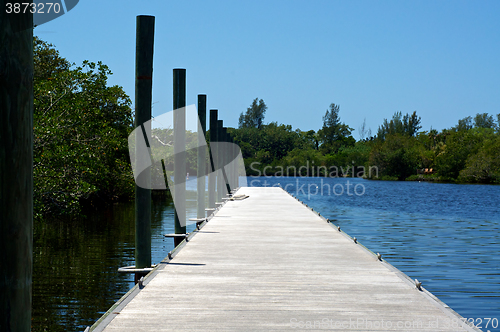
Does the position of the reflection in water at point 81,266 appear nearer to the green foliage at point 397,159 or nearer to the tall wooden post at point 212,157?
the tall wooden post at point 212,157

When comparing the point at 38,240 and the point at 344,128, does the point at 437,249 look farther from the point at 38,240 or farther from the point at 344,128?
the point at 344,128

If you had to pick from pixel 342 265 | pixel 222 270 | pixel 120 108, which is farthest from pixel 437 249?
pixel 120 108

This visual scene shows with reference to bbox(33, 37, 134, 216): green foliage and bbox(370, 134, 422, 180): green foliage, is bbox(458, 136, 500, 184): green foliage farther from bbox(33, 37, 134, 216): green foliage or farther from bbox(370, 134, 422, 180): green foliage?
bbox(33, 37, 134, 216): green foliage

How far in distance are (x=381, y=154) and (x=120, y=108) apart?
72.3m

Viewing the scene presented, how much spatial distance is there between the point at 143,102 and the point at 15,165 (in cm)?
463

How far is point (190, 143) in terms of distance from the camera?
53094 millimetres

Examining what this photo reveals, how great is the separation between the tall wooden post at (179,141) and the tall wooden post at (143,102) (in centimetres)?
360

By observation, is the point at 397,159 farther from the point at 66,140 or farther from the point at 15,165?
the point at 15,165

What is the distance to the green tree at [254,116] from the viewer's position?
137 m

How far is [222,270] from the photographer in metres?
7.41

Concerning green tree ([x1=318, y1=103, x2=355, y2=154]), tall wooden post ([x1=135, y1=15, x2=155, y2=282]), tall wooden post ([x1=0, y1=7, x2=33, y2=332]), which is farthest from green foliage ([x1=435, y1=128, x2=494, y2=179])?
tall wooden post ([x1=0, y1=7, x2=33, y2=332])

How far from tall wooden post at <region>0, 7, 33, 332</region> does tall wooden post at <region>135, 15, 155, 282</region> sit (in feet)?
14.2

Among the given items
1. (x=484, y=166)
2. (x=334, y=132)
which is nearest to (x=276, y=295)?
(x=484, y=166)

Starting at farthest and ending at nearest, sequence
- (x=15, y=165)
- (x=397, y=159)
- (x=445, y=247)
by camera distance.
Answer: (x=397, y=159) → (x=445, y=247) → (x=15, y=165)
